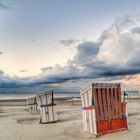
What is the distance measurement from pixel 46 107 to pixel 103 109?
611 centimetres

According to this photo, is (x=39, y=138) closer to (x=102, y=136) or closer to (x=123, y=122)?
(x=102, y=136)

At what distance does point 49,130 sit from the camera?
1548cm

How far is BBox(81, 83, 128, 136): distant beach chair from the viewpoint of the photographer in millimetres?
13250

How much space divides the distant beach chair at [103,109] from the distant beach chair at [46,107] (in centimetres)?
511

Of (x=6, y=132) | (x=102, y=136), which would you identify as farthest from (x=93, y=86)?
(x=6, y=132)

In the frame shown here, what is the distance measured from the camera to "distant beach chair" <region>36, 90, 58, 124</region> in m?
18.6

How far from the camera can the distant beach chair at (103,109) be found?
43.5 feet

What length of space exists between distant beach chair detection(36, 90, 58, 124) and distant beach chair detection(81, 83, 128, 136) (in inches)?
201

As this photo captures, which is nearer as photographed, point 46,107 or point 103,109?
point 103,109

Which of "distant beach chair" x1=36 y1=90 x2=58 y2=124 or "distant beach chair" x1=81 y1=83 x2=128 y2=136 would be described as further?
"distant beach chair" x1=36 y1=90 x2=58 y2=124

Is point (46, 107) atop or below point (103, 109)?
below

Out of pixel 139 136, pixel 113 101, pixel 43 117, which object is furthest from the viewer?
pixel 43 117

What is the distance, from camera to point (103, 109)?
13.5m

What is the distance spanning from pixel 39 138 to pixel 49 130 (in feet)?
6.96
